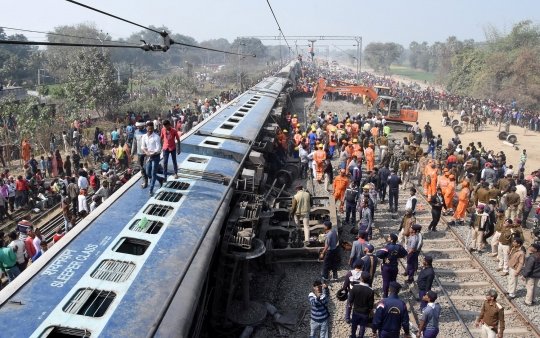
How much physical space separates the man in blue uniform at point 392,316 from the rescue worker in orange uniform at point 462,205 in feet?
22.4

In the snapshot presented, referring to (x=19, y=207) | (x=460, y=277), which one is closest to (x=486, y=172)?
(x=460, y=277)

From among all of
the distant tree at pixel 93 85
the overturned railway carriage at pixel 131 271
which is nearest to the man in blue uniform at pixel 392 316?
the overturned railway carriage at pixel 131 271

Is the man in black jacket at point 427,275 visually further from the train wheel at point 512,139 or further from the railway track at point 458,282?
the train wheel at point 512,139

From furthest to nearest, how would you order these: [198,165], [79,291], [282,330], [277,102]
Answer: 1. [277,102]
2. [198,165]
3. [282,330]
4. [79,291]

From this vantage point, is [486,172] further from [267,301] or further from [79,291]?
[79,291]

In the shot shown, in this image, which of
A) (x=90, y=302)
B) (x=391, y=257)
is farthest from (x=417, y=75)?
(x=90, y=302)

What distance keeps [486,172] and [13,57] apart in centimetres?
5041

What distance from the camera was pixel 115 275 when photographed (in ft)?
19.4

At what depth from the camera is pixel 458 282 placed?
10.2 meters

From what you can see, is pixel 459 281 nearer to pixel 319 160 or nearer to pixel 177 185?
pixel 319 160

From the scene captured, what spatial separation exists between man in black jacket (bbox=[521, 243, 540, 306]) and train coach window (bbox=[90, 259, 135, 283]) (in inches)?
311

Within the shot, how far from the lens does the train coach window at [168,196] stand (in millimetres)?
8570

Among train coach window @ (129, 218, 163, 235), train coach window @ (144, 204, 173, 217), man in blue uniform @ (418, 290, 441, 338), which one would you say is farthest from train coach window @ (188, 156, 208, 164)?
man in blue uniform @ (418, 290, 441, 338)

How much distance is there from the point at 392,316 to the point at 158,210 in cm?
447
